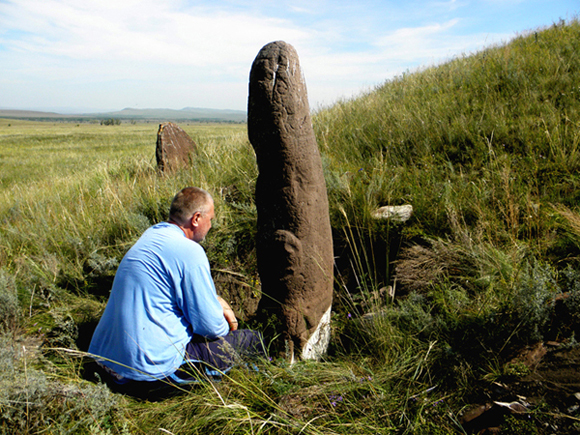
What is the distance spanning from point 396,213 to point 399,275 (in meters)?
0.88

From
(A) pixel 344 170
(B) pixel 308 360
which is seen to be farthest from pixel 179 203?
(A) pixel 344 170

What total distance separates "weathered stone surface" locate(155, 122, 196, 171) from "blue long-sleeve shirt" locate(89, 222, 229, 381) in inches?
190

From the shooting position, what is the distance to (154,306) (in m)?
2.68

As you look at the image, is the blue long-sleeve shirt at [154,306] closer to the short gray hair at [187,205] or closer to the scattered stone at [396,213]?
the short gray hair at [187,205]

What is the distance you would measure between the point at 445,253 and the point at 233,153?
4.98 meters

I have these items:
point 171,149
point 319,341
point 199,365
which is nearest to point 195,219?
point 199,365

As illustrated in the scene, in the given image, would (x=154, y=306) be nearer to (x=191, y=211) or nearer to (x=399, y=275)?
(x=191, y=211)

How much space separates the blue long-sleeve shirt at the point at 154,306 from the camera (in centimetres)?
262

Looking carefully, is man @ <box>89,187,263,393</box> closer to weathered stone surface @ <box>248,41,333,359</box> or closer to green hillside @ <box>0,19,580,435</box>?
green hillside @ <box>0,19,580,435</box>

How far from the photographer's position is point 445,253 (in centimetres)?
367

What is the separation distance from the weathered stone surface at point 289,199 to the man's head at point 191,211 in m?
0.48

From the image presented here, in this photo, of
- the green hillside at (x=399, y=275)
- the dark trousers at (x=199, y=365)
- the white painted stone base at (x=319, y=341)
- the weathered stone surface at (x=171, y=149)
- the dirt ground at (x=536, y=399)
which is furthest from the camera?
the weathered stone surface at (x=171, y=149)

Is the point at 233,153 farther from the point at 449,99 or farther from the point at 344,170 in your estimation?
the point at 449,99

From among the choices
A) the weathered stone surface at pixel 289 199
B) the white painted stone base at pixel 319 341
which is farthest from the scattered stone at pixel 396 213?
the white painted stone base at pixel 319 341
